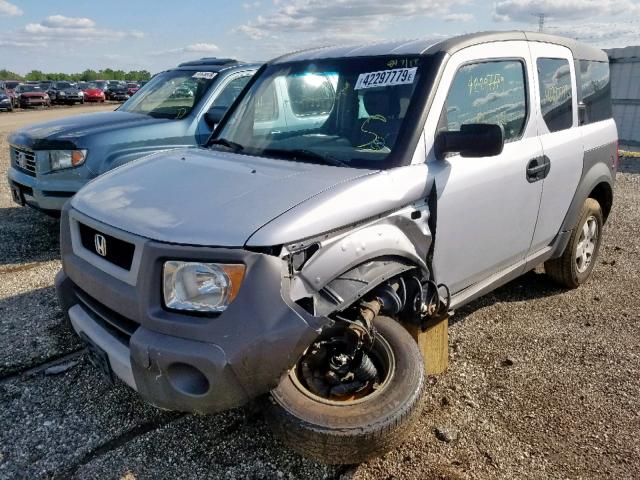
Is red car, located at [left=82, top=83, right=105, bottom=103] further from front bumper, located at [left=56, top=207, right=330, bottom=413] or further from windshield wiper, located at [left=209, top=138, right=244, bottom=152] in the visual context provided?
front bumper, located at [left=56, top=207, right=330, bottom=413]

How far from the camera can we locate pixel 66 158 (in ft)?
17.7

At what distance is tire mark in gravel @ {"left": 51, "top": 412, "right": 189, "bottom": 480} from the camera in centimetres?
249

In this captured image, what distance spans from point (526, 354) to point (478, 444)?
3.46 feet

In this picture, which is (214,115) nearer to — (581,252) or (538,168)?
(538,168)

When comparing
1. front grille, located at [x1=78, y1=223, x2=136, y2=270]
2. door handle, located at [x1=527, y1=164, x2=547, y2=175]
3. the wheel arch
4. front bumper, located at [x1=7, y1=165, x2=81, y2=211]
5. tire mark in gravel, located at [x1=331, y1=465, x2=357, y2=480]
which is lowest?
tire mark in gravel, located at [x1=331, y1=465, x2=357, y2=480]

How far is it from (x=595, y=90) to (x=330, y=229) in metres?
3.15

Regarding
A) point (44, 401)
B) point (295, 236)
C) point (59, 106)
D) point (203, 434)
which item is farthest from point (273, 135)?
point (59, 106)

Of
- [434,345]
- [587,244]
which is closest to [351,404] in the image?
[434,345]

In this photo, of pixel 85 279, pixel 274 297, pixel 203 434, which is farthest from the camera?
pixel 203 434

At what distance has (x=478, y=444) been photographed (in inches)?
105

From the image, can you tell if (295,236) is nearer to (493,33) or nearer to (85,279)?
(85,279)

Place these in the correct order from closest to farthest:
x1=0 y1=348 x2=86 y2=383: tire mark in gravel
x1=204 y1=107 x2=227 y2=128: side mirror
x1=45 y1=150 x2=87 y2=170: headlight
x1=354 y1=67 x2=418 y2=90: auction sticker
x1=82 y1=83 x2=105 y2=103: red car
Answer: x1=354 y1=67 x2=418 y2=90: auction sticker < x1=0 y1=348 x2=86 y2=383: tire mark in gravel < x1=45 y1=150 x2=87 y2=170: headlight < x1=204 y1=107 x2=227 y2=128: side mirror < x1=82 y1=83 x2=105 y2=103: red car

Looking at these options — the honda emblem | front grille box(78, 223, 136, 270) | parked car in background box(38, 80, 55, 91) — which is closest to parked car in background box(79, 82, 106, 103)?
parked car in background box(38, 80, 55, 91)

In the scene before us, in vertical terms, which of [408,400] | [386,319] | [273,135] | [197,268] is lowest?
[408,400]
